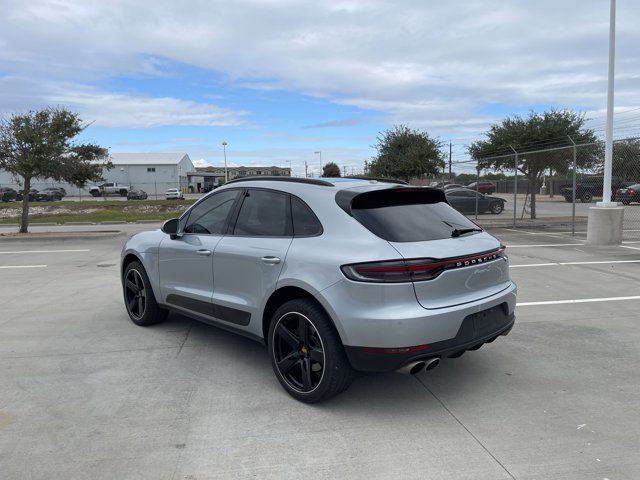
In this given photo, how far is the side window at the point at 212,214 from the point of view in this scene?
189 inches

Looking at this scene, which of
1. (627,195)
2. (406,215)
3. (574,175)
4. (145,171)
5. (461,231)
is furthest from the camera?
(145,171)

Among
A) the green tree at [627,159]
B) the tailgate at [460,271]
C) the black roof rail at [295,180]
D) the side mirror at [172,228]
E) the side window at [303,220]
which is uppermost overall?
the green tree at [627,159]

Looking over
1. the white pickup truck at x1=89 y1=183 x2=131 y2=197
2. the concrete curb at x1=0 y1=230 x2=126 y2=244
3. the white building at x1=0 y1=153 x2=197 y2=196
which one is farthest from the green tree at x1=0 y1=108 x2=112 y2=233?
the white building at x1=0 y1=153 x2=197 y2=196

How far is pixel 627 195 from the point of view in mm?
19000

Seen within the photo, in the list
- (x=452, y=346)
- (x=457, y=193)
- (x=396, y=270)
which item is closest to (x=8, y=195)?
(x=457, y=193)

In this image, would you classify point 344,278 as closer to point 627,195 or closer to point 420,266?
point 420,266

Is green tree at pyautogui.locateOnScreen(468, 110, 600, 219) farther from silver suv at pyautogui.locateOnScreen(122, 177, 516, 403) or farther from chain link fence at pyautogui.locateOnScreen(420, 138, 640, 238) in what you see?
silver suv at pyautogui.locateOnScreen(122, 177, 516, 403)

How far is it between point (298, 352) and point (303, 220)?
3.31ft

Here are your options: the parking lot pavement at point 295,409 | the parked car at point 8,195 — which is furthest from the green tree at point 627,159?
the parked car at point 8,195

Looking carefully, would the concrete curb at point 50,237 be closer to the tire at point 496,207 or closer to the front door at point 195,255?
the front door at point 195,255

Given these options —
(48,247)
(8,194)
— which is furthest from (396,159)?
(8,194)

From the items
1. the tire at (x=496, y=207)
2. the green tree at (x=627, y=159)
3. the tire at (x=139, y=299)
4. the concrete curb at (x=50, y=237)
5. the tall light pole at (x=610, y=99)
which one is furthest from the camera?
the tire at (x=496, y=207)

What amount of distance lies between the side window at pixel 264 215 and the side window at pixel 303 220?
62 mm

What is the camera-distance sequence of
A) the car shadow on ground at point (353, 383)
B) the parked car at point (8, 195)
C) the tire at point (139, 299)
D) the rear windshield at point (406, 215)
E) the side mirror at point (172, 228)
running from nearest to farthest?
1. the rear windshield at point (406, 215)
2. the car shadow on ground at point (353, 383)
3. the side mirror at point (172, 228)
4. the tire at point (139, 299)
5. the parked car at point (8, 195)
